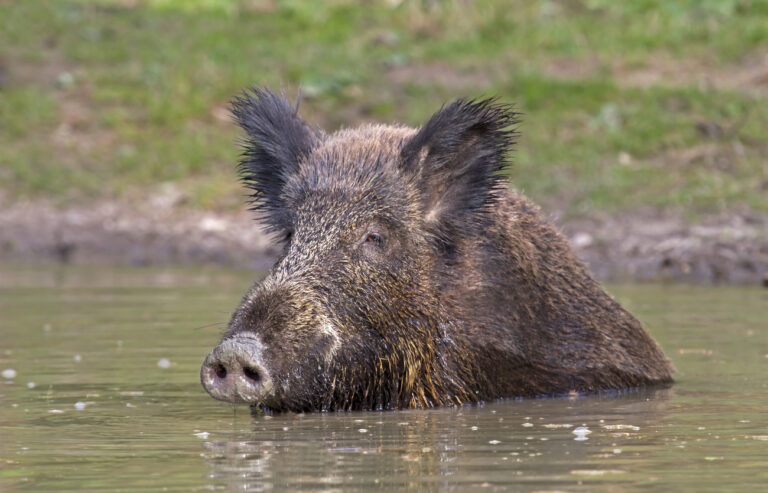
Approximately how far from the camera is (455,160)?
832 centimetres

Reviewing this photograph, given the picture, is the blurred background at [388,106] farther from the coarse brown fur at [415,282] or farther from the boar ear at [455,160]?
the boar ear at [455,160]

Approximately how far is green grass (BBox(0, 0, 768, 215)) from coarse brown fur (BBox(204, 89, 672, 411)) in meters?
8.25

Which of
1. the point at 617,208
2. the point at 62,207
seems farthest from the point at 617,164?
the point at 62,207

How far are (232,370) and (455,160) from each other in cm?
217

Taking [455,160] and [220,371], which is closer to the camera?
[220,371]

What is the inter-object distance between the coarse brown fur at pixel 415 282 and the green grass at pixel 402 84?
27.1ft

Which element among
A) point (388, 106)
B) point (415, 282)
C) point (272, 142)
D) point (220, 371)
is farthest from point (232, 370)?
point (388, 106)

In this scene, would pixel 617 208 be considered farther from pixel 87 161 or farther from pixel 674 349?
pixel 87 161

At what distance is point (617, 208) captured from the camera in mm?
16938

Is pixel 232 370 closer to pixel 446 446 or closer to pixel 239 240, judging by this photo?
pixel 446 446

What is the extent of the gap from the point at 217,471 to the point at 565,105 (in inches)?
577

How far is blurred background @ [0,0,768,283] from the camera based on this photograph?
16922mm

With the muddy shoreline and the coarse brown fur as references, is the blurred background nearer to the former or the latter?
the muddy shoreline

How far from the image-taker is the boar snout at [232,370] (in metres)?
6.87
